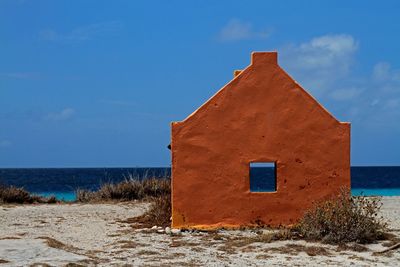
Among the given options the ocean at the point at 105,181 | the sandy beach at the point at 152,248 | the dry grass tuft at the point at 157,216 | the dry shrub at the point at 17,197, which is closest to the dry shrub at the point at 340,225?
the sandy beach at the point at 152,248

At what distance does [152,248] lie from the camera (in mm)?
12422

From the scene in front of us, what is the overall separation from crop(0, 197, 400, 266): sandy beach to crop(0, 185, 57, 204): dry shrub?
619cm

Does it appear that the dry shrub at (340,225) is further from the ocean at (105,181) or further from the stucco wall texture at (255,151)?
the ocean at (105,181)

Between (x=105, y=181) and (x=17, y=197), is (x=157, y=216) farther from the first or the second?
(x=105, y=181)

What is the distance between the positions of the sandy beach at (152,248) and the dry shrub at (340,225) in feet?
1.06

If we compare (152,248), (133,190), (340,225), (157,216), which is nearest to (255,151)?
(340,225)

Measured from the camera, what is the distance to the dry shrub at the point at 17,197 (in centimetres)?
2261

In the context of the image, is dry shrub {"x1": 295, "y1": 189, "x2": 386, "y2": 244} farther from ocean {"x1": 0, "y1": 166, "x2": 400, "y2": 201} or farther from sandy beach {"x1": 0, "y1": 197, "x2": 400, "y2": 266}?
ocean {"x1": 0, "y1": 166, "x2": 400, "y2": 201}

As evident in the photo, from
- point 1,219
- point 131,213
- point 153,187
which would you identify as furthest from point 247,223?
point 153,187

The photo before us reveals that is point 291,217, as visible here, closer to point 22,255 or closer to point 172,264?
point 172,264

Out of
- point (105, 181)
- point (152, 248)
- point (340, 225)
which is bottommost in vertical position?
point (152, 248)

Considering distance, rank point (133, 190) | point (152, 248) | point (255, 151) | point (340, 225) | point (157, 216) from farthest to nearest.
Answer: point (133, 190) < point (157, 216) < point (255, 151) < point (340, 225) < point (152, 248)

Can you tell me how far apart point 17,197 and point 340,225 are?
13.7 m

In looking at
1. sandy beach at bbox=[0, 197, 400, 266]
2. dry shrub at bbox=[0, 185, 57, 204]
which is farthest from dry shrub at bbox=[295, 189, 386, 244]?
dry shrub at bbox=[0, 185, 57, 204]
